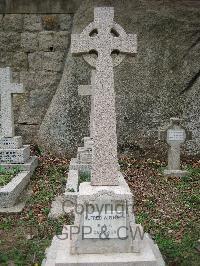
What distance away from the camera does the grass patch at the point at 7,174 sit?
7.70m

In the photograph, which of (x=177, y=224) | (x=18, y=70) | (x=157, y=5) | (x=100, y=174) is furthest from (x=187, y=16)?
(x=100, y=174)

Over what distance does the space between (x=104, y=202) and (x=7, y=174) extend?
432 centimetres

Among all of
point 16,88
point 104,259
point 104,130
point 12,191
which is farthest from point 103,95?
point 16,88

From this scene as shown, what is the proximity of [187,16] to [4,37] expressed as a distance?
15.8ft

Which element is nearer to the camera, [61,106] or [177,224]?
[177,224]

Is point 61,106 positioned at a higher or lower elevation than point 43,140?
higher

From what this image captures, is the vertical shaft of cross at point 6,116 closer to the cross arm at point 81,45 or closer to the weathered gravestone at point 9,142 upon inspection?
the weathered gravestone at point 9,142

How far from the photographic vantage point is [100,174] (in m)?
4.62

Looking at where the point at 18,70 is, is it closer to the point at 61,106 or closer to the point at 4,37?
the point at 4,37

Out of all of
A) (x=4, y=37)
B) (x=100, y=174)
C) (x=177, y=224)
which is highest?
(x=4, y=37)

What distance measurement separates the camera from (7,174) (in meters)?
8.33

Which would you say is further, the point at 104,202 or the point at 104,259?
the point at 104,202

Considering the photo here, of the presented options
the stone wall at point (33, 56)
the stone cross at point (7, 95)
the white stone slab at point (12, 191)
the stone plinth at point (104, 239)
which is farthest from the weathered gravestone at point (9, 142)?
the stone plinth at point (104, 239)

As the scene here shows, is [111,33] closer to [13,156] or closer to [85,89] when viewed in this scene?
[85,89]
